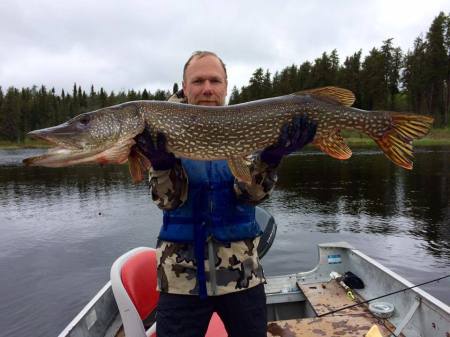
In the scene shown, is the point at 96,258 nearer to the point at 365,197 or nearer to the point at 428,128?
the point at 428,128

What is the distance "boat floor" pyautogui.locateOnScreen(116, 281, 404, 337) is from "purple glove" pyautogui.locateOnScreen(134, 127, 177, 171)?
2423mm

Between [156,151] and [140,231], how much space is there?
410 inches

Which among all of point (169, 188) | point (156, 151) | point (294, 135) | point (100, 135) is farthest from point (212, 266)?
point (100, 135)

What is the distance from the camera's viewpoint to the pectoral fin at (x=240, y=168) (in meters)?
2.60

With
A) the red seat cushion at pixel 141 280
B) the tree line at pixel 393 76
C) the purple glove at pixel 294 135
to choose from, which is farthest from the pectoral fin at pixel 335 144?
the tree line at pixel 393 76

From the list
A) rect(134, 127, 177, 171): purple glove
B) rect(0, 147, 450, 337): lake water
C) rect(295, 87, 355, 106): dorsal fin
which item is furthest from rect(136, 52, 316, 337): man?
rect(0, 147, 450, 337): lake water

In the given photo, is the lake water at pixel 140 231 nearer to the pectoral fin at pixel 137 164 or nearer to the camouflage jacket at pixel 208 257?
the pectoral fin at pixel 137 164

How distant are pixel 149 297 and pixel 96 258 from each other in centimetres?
752

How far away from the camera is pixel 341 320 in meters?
4.56

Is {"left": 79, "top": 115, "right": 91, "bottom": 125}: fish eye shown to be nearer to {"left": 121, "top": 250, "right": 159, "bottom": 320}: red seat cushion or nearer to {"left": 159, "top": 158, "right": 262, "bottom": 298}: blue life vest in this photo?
{"left": 159, "top": 158, "right": 262, "bottom": 298}: blue life vest

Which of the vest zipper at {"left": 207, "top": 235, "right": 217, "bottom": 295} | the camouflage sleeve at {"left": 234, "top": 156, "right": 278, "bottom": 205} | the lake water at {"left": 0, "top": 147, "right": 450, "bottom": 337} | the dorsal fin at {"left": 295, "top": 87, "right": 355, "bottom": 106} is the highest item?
the dorsal fin at {"left": 295, "top": 87, "right": 355, "bottom": 106}

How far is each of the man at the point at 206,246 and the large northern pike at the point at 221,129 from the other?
147 millimetres

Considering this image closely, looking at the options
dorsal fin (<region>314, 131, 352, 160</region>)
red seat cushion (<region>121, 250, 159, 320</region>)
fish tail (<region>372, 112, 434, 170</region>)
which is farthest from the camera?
red seat cushion (<region>121, 250, 159, 320</region>)

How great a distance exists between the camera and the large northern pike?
2.80 metres
